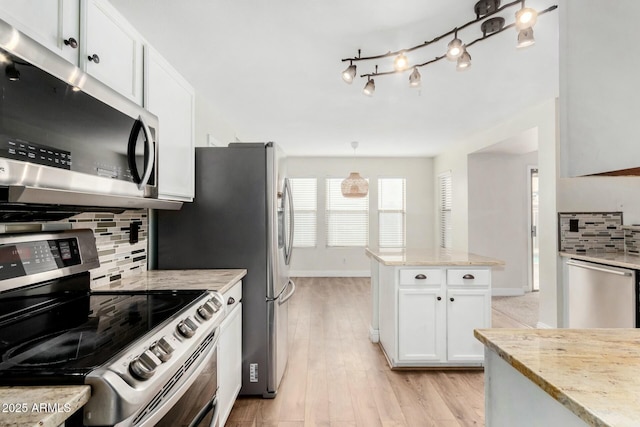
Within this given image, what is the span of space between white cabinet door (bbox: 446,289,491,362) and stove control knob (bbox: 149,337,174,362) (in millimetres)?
2270

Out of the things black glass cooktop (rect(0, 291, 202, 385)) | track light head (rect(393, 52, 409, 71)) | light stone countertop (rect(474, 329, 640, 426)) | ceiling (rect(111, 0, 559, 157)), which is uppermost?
ceiling (rect(111, 0, 559, 157))

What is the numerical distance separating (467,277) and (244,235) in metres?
1.79

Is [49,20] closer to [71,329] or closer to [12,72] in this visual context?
[12,72]

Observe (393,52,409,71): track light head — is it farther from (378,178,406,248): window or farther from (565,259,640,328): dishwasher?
(378,178,406,248): window

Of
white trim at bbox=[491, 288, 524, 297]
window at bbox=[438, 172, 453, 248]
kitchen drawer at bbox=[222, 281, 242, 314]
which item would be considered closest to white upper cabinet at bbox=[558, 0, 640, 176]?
kitchen drawer at bbox=[222, 281, 242, 314]

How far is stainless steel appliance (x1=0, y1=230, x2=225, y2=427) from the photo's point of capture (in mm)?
826

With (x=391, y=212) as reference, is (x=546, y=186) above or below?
above

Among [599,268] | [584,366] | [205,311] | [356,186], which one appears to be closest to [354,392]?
[205,311]

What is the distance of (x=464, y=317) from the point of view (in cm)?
277

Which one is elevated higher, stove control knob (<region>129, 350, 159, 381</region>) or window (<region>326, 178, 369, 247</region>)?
window (<region>326, 178, 369, 247</region>)

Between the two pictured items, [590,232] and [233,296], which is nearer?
[233,296]

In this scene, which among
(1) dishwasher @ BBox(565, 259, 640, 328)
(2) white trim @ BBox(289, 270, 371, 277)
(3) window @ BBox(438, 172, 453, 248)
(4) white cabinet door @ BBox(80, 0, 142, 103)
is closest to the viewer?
(4) white cabinet door @ BBox(80, 0, 142, 103)

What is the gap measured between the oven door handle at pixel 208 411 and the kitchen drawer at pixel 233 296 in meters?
0.50

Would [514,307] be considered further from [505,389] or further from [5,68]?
[5,68]
